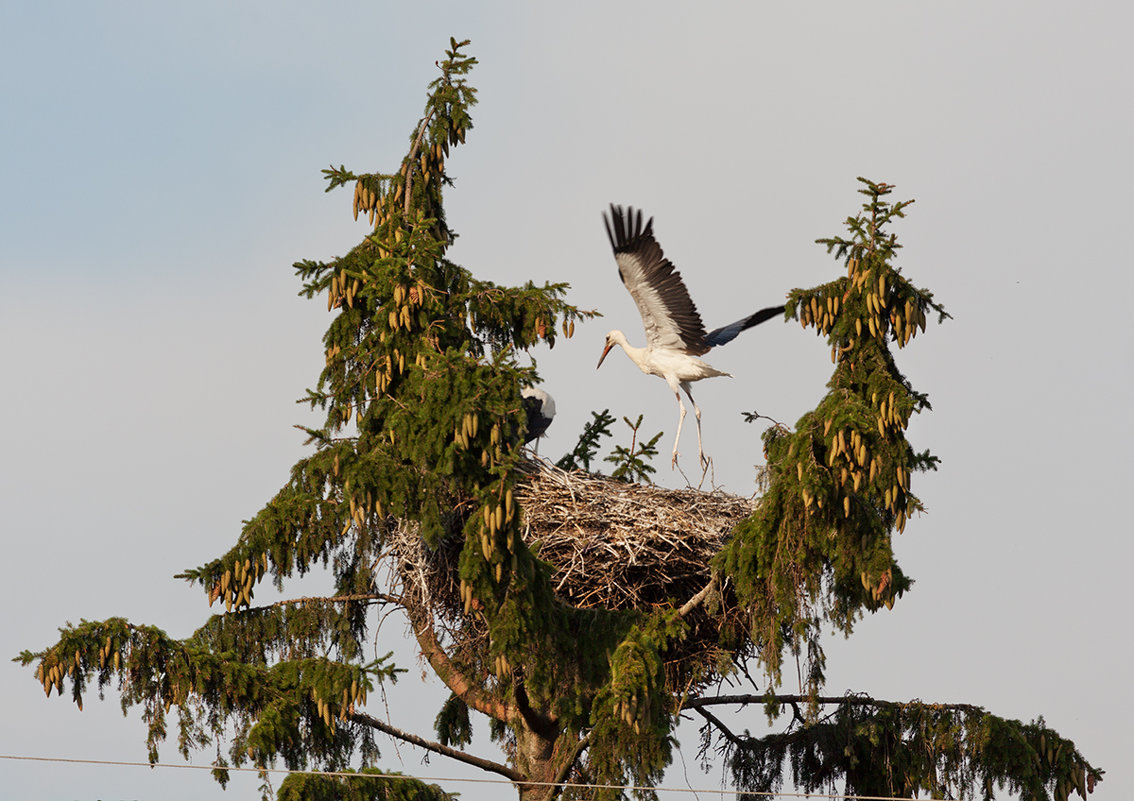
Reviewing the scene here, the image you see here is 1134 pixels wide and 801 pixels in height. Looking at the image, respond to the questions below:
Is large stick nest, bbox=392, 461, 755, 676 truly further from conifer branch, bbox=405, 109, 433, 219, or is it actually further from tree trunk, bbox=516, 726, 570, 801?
conifer branch, bbox=405, 109, 433, 219

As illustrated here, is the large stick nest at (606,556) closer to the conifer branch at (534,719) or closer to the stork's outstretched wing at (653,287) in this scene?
the conifer branch at (534,719)

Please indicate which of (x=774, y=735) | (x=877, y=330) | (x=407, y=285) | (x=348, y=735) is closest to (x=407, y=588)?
(x=348, y=735)

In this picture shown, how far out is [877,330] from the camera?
1248 centimetres

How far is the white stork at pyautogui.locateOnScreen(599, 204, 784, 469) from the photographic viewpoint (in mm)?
15938

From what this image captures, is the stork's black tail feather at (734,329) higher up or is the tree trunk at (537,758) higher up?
the stork's black tail feather at (734,329)

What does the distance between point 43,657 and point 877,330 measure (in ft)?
21.1

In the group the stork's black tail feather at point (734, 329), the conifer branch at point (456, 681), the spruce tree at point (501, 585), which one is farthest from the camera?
the stork's black tail feather at point (734, 329)

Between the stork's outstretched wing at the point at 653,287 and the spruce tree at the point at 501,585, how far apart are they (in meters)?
0.67

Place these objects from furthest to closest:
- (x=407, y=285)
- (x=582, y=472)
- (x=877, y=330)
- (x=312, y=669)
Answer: (x=582, y=472) < (x=407, y=285) < (x=312, y=669) < (x=877, y=330)

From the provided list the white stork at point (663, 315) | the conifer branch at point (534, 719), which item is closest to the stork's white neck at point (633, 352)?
the white stork at point (663, 315)

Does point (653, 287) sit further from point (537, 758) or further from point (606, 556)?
point (537, 758)

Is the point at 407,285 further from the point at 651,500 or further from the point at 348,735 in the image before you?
the point at 348,735

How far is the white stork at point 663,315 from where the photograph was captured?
52.3 ft

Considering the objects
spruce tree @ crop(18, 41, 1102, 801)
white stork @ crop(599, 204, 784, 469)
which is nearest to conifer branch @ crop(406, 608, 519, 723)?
spruce tree @ crop(18, 41, 1102, 801)
